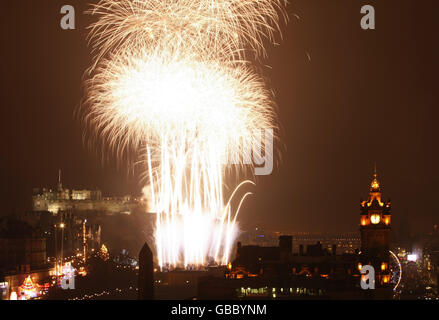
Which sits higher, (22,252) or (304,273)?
(22,252)

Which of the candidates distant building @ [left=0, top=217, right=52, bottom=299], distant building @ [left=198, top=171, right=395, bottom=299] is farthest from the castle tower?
distant building @ [left=0, top=217, right=52, bottom=299]

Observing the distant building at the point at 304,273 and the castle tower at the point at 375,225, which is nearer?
the distant building at the point at 304,273

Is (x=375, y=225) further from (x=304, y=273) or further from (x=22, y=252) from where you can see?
(x=22, y=252)

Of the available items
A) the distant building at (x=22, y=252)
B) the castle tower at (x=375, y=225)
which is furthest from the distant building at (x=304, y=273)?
the distant building at (x=22, y=252)

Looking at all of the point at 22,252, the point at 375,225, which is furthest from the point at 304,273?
the point at 22,252

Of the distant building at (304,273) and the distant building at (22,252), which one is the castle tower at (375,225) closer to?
the distant building at (304,273)

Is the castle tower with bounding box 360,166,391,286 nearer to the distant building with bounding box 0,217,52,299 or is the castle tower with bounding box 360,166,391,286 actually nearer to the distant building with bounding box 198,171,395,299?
the distant building with bounding box 198,171,395,299

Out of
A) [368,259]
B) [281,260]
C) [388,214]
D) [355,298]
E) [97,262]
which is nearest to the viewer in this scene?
[355,298]

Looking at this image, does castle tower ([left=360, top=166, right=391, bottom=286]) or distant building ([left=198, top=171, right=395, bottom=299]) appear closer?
distant building ([left=198, top=171, right=395, bottom=299])

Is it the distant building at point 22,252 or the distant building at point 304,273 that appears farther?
the distant building at point 22,252

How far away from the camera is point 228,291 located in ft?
300
